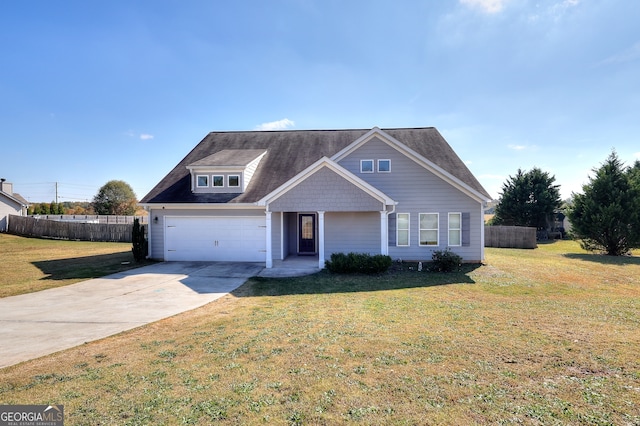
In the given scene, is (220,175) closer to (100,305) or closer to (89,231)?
(100,305)

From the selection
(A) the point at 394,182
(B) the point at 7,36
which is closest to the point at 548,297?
(A) the point at 394,182

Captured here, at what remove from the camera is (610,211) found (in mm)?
18500

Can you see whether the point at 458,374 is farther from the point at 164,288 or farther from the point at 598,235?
the point at 598,235

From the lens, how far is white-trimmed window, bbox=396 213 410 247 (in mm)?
14797

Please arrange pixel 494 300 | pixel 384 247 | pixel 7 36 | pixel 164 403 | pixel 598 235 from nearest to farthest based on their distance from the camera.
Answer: pixel 164 403 → pixel 494 300 → pixel 7 36 → pixel 384 247 → pixel 598 235

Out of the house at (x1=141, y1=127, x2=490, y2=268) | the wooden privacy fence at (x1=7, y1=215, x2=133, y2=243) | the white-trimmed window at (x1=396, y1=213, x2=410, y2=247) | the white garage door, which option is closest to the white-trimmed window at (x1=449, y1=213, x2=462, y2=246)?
the house at (x1=141, y1=127, x2=490, y2=268)

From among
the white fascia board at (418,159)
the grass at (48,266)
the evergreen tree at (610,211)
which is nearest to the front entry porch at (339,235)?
the white fascia board at (418,159)

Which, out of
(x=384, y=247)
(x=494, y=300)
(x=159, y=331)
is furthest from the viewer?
(x=384, y=247)

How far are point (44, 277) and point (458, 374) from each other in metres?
15.3

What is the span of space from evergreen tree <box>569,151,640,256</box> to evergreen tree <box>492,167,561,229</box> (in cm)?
1000

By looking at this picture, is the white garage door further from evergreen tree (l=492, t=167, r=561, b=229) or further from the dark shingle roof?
evergreen tree (l=492, t=167, r=561, b=229)

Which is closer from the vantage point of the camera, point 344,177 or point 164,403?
point 164,403

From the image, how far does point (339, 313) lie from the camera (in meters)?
7.71

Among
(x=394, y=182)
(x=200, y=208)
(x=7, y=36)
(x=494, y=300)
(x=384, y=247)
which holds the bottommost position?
(x=494, y=300)
